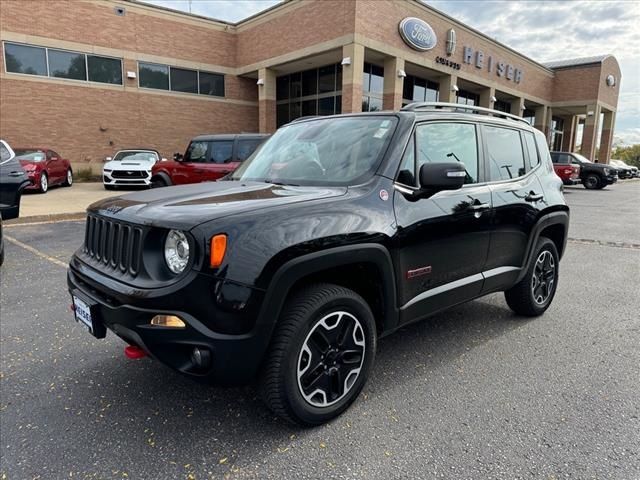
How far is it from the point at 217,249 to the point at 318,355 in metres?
0.86

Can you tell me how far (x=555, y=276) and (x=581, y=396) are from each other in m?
1.77

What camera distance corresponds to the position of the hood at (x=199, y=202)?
2.25 m

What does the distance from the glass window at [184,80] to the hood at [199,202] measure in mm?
21519

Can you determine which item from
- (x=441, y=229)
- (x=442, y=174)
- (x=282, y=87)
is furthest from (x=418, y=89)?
(x=442, y=174)

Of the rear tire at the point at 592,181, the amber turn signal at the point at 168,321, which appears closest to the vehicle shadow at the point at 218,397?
the amber turn signal at the point at 168,321

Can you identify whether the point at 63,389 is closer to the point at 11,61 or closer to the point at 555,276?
the point at 555,276

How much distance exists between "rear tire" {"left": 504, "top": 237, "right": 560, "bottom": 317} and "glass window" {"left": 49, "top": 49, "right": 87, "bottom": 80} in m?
21.2

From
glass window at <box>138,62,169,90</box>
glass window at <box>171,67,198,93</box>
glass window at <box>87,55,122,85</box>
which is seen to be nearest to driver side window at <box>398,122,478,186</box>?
glass window at <box>87,55,122,85</box>

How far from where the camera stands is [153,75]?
2166 cm

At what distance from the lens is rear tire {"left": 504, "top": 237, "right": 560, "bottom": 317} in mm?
4102

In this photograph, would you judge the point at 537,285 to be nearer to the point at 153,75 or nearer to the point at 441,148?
the point at 441,148

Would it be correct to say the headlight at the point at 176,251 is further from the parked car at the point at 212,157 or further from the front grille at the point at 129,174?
the front grille at the point at 129,174

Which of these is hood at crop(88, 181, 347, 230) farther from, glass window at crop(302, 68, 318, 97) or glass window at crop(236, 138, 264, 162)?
glass window at crop(302, 68, 318, 97)

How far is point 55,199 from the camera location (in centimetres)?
1292
